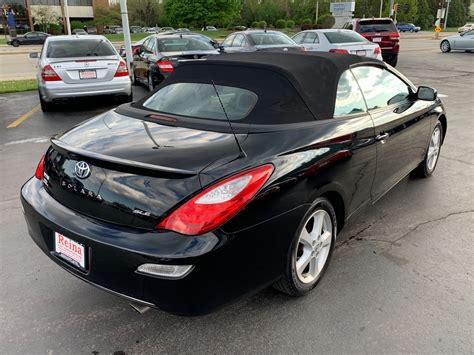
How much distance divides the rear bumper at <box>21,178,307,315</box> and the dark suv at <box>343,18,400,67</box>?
1589 centimetres

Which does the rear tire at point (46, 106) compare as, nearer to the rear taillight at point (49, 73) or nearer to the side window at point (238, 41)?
the rear taillight at point (49, 73)

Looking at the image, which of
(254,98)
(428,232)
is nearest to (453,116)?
(428,232)

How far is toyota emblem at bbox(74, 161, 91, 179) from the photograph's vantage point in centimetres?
239

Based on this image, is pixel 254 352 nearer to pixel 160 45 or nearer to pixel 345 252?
pixel 345 252

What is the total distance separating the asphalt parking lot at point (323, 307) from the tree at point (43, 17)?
78103 mm

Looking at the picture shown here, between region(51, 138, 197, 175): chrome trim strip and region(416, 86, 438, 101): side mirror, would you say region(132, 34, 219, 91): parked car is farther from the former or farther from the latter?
region(51, 138, 197, 175): chrome trim strip

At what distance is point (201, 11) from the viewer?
2133 inches

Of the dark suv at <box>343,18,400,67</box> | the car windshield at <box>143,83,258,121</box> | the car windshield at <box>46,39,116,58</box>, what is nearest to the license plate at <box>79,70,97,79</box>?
the car windshield at <box>46,39,116,58</box>

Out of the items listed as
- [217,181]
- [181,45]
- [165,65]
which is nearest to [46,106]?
[165,65]

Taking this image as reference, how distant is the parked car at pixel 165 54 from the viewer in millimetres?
9539

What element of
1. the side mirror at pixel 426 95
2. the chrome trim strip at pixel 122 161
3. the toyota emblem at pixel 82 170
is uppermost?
the side mirror at pixel 426 95

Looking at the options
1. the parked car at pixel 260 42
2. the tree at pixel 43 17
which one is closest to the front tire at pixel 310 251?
the parked car at pixel 260 42

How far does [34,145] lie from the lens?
21.1ft

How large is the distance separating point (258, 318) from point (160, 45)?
9.02 m
